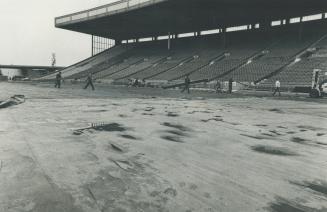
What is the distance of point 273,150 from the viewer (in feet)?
21.4

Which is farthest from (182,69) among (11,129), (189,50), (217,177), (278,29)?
(217,177)

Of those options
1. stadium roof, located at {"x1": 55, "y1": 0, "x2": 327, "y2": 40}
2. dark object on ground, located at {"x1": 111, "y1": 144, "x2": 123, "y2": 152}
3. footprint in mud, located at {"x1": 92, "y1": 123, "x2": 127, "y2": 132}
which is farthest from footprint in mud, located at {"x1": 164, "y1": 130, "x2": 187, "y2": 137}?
stadium roof, located at {"x1": 55, "y1": 0, "x2": 327, "y2": 40}

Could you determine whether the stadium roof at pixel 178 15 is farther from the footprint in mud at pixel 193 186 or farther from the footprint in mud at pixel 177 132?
the footprint in mud at pixel 193 186

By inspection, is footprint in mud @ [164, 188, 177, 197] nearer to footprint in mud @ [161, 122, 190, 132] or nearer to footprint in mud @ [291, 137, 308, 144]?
footprint in mud @ [291, 137, 308, 144]

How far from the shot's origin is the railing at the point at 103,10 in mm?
41938

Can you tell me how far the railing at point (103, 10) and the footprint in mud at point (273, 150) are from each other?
34.1 metres

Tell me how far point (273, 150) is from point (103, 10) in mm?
44862

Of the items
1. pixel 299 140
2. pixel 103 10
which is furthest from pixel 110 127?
pixel 103 10

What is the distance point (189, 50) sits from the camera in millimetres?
51312

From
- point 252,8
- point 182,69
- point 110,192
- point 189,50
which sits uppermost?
point 252,8

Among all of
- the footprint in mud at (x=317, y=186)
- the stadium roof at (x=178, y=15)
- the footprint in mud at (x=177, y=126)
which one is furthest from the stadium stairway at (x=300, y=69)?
the footprint in mud at (x=317, y=186)

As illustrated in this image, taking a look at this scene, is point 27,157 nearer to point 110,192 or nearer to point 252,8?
point 110,192

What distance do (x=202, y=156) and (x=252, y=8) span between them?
3582 cm

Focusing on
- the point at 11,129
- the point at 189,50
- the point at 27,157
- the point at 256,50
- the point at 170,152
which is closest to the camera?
the point at 27,157
